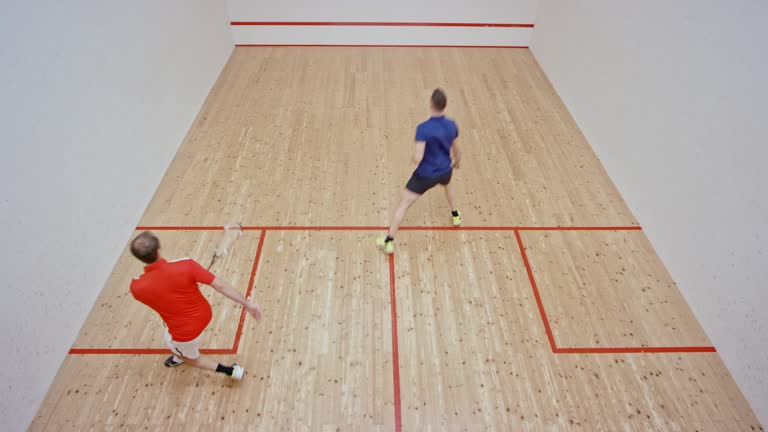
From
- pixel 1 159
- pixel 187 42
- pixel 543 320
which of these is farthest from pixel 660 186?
pixel 187 42

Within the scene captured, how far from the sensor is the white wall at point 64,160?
7.69 feet

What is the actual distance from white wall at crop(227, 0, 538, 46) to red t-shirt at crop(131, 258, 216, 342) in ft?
16.4

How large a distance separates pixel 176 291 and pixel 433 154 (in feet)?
5.52

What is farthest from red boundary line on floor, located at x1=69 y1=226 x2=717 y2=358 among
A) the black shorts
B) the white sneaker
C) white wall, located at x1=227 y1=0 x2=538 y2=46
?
white wall, located at x1=227 y1=0 x2=538 y2=46

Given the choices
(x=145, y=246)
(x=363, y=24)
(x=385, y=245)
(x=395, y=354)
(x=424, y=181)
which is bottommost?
(x=395, y=354)

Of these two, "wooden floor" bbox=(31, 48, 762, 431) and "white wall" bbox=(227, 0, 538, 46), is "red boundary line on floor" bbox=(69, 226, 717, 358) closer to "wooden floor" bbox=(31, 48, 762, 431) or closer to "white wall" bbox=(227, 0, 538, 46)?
"wooden floor" bbox=(31, 48, 762, 431)

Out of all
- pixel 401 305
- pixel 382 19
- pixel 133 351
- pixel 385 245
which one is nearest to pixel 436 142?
pixel 385 245

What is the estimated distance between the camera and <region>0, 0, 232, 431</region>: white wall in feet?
7.69

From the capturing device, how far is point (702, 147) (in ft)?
9.73

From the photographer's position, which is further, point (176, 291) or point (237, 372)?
point (237, 372)

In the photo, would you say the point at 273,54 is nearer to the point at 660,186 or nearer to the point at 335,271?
the point at 335,271

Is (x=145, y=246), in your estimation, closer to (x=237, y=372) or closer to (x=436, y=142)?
(x=237, y=372)

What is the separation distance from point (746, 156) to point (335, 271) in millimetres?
2648

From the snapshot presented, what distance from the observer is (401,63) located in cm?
589
